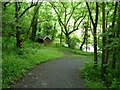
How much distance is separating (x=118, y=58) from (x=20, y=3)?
14.0 meters

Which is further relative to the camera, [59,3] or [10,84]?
[59,3]

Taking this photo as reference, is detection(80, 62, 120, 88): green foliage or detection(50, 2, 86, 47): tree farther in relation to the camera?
detection(50, 2, 86, 47): tree

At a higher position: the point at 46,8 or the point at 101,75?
the point at 46,8

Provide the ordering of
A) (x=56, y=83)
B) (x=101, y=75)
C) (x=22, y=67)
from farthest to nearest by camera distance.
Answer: (x=22, y=67), (x=101, y=75), (x=56, y=83)

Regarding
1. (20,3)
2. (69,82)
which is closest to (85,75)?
(69,82)

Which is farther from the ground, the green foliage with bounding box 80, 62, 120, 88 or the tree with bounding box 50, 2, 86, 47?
the tree with bounding box 50, 2, 86, 47

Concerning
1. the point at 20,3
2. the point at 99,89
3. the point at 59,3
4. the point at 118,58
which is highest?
the point at 59,3

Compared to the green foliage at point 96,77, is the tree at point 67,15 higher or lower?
higher

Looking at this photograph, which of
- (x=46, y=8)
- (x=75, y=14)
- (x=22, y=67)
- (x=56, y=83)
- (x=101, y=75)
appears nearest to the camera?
(x=56, y=83)

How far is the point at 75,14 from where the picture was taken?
42656 millimetres

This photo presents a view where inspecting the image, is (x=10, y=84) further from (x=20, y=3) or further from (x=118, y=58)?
(x=20, y=3)

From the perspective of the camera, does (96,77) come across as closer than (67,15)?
Yes

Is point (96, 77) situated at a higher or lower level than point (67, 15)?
lower

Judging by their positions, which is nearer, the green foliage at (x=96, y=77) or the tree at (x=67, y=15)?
the green foliage at (x=96, y=77)
